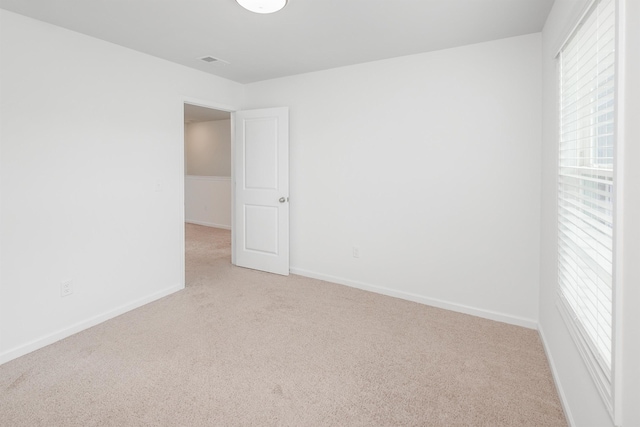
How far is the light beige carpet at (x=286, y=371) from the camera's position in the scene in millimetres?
1868

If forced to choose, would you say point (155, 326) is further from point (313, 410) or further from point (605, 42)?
point (605, 42)

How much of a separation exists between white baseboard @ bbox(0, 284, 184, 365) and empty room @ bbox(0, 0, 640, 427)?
2cm

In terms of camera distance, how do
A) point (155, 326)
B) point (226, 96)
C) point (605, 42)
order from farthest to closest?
A: point (226, 96) < point (155, 326) < point (605, 42)

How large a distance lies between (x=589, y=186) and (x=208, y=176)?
24.6 feet

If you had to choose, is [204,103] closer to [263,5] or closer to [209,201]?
[263,5]

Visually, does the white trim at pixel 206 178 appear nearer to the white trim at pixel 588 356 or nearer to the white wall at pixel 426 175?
the white wall at pixel 426 175

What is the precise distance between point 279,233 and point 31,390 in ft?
8.60

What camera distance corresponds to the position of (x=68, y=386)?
2105mm

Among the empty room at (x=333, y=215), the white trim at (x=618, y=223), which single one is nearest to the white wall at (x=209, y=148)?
the empty room at (x=333, y=215)

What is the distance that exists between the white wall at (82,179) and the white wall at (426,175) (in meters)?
1.42

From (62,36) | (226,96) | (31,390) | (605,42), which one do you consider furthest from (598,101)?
(226,96)

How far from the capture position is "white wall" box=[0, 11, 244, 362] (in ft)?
8.01

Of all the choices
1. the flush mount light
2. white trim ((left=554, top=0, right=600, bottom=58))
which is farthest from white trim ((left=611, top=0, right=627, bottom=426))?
the flush mount light

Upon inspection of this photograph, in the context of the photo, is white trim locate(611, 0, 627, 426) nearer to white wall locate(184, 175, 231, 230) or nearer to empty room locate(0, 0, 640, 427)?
empty room locate(0, 0, 640, 427)
